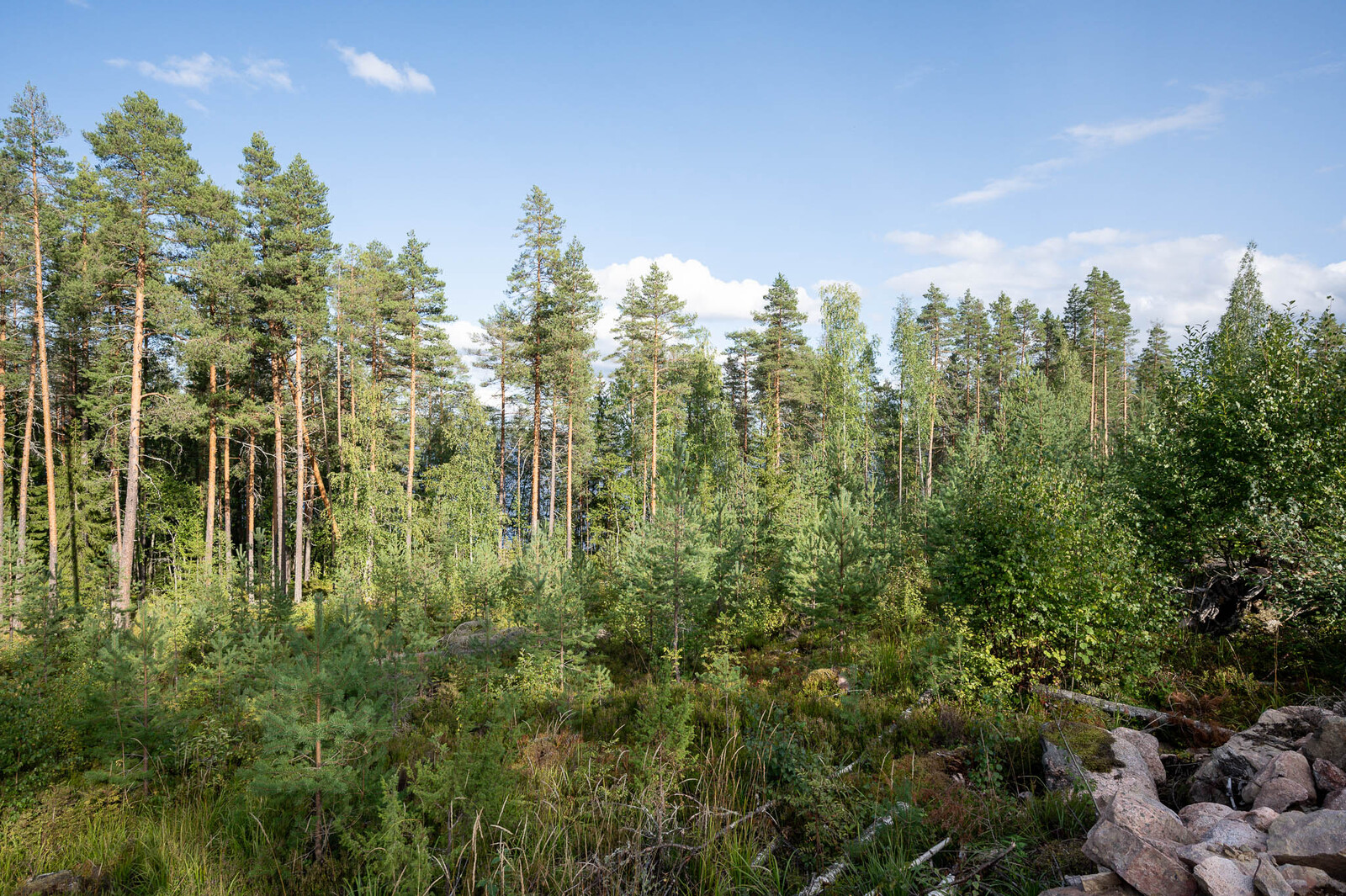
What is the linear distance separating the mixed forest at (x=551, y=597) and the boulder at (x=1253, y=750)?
118cm

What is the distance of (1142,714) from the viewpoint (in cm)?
604

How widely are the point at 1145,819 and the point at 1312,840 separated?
0.69 metres

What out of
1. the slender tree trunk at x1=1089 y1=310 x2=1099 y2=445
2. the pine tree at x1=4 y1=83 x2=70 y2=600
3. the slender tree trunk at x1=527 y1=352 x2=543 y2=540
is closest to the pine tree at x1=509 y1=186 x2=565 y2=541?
the slender tree trunk at x1=527 y1=352 x2=543 y2=540

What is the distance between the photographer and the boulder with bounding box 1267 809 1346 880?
2.50m

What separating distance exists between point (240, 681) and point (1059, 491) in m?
12.8

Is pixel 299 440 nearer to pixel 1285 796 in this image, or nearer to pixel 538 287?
pixel 538 287

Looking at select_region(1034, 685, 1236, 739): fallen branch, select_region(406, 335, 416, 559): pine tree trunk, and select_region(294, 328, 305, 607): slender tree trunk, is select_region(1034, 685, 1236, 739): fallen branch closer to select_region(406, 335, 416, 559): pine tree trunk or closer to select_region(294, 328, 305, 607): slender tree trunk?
→ select_region(406, 335, 416, 559): pine tree trunk

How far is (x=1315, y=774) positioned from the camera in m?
3.75

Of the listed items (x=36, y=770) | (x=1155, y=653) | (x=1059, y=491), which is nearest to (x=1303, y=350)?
(x=1059, y=491)

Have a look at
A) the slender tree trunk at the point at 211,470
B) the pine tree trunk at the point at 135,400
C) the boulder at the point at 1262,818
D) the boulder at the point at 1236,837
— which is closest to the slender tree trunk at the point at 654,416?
the slender tree trunk at the point at 211,470

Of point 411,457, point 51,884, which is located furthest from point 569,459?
point 51,884

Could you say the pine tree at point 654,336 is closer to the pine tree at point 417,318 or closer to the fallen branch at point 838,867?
the pine tree at point 417,318

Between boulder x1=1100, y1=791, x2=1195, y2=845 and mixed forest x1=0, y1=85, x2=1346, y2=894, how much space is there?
43 cm

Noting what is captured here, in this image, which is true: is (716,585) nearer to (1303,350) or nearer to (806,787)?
(806,787)
